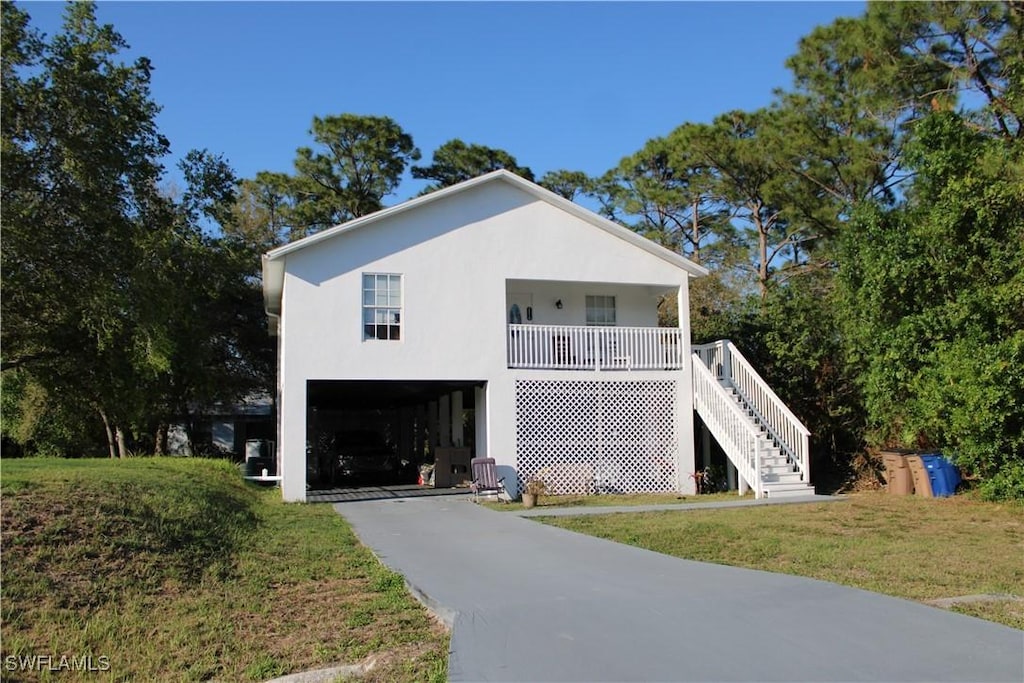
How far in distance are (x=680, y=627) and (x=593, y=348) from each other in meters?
13.1

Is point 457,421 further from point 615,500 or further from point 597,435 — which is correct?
point 615,500

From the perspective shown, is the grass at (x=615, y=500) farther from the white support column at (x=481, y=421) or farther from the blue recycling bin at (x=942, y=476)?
the blue recycling bin at (x=942, y=476)

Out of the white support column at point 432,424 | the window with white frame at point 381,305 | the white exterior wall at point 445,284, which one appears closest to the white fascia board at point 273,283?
the white exterior wall at point 445,284

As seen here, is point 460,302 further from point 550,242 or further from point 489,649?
point 489,649

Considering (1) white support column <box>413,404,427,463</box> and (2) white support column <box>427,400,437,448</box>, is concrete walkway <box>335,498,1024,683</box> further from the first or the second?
(1) white support column <box>413,404,427,463</box>

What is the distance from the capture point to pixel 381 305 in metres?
17.8

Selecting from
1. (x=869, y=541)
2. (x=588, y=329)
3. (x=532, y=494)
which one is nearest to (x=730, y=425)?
(x=588, y=329)

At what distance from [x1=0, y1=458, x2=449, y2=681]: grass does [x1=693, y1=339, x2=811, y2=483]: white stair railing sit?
10.4 metres

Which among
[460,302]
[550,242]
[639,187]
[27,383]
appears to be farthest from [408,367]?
[639,187]

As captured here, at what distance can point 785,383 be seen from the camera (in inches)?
827

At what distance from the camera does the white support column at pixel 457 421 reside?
2255 centimetres

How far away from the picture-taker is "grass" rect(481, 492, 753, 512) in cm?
1596

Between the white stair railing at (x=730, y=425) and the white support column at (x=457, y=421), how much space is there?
22.3 feet

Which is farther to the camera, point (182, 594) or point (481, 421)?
point (481, 421)
